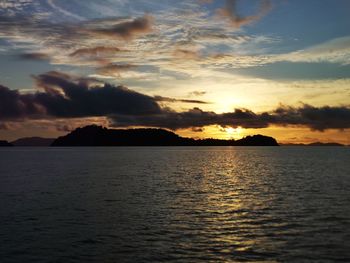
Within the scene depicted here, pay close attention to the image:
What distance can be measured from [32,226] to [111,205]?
15626 millimetres

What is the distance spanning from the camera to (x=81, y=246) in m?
33.8

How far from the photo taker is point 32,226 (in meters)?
41.6

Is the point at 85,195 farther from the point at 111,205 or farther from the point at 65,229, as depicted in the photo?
the point at 65,229

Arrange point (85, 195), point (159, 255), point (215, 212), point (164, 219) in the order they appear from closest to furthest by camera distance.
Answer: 1. point (159, 255)
2. point (164, 219)
3. point (215, 212)
4. point (85, 195)

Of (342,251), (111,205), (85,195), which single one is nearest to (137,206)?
(111,205)

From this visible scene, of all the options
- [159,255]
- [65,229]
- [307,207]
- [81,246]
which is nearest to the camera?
[159,255]

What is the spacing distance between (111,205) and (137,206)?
A: 152 inches

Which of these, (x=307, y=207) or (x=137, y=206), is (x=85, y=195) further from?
(x=307, y=207)

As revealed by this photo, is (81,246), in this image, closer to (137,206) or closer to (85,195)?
(137,206)

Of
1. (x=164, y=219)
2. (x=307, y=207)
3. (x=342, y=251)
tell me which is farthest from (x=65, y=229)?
(x=307, y=207)

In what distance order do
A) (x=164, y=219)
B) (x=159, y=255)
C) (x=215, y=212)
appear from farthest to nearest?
(x=215, y=212) < (x=164, y=219) < (x=159, y=255)

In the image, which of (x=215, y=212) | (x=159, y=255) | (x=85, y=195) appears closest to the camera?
(x=159, y=255)

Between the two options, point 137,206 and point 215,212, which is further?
point 137,206

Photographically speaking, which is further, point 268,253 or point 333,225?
point 333,225
